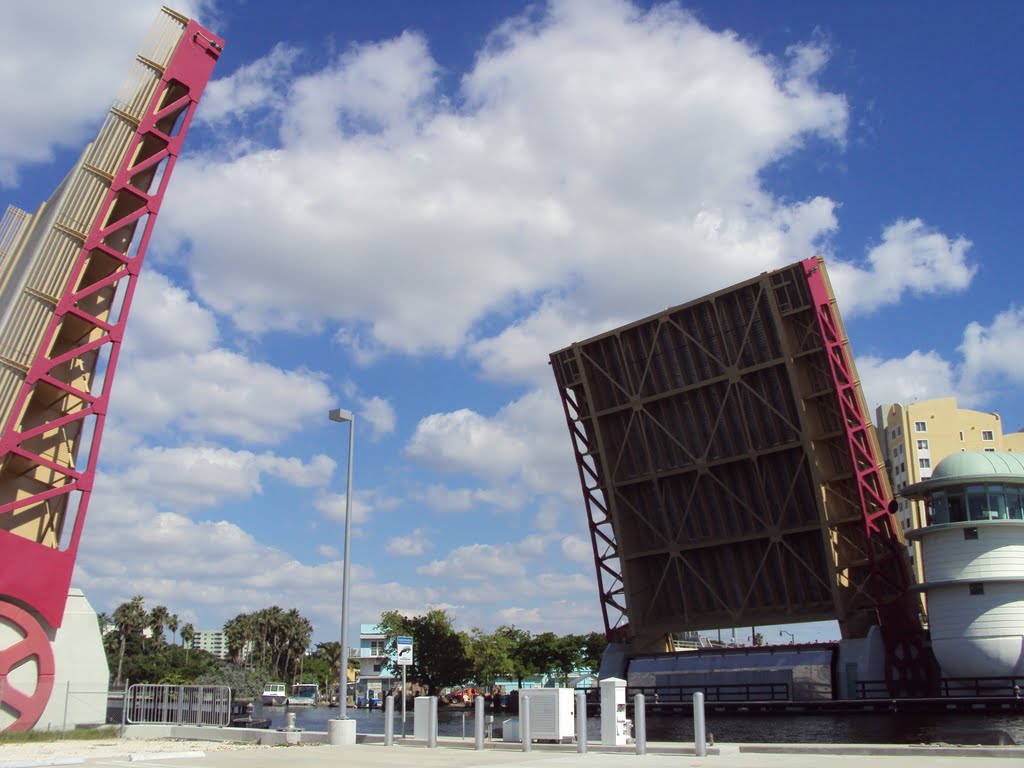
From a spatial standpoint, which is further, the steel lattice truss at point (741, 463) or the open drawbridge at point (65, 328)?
the steel lattice truss at point (741, 463)

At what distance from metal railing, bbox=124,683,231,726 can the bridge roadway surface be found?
184 inches

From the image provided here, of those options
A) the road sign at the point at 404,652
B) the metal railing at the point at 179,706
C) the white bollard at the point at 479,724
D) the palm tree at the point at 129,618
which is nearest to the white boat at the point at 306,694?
the palm tree at the point at 129,618

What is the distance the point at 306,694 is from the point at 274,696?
611 inches

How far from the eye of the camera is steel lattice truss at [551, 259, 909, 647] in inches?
1453

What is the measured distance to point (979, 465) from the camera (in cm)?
3803

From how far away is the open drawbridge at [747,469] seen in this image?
121 ft

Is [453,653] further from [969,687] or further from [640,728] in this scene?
[640,728]

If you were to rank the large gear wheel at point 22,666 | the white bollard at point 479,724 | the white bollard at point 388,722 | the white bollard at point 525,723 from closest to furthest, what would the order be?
the white bollard at point 525,723 → the white bollard at point 479,724 → the white bollard at point 388,722 → the large gear wheel at point 22,666

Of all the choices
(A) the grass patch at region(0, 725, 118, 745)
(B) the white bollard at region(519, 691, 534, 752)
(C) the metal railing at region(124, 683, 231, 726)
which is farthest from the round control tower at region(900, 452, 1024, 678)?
(A) the grass patch at region(0, 725, 118, 745)

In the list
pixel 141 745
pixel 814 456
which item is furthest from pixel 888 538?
pixel 141 745

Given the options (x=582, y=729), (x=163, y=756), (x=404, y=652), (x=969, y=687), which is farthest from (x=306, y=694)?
(x=582, y=729)

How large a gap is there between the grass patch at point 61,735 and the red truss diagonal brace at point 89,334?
250 centimetres

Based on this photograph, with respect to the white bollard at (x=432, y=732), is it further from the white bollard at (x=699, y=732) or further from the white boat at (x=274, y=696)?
the white boat at (x=274, y=696)

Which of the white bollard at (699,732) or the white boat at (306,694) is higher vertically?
the white bollard at (699,732)
